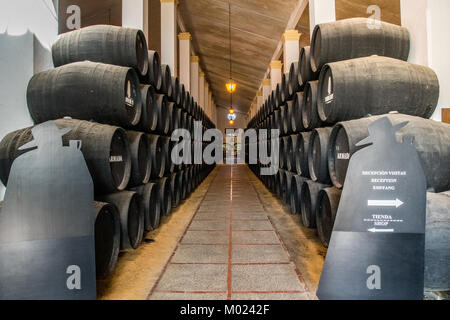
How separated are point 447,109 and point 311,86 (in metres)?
1.44

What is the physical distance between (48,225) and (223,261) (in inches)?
63.0

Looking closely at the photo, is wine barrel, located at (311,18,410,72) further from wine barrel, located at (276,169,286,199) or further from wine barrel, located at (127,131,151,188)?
wine barrel, located at (276,169,286,199)

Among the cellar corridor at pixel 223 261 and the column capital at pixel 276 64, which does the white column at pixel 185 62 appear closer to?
the column capital at pixel 276 64

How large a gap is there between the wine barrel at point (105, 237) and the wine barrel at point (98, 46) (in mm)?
1827

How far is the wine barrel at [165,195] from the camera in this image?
4.20 m

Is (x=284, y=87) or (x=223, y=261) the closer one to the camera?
(x=223, y=261)

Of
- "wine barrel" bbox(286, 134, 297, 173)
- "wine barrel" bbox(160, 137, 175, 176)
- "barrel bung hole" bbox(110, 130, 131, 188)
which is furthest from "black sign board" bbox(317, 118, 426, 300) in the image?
"wine barrel" bbox(160, 137, 175, 176)

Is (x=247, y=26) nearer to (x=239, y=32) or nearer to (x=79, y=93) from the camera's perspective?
(x=239, y=32)

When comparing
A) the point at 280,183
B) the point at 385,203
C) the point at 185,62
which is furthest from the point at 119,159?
the point at 185,62

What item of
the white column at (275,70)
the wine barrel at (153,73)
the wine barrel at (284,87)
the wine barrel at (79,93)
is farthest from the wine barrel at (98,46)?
the white column at (275,70)

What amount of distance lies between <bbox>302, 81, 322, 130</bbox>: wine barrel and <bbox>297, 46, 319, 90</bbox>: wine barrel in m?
0.19

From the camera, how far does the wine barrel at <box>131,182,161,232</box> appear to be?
136 inches

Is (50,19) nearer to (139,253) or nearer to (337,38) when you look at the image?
(139,253)

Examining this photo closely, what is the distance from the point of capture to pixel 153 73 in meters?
4.06
